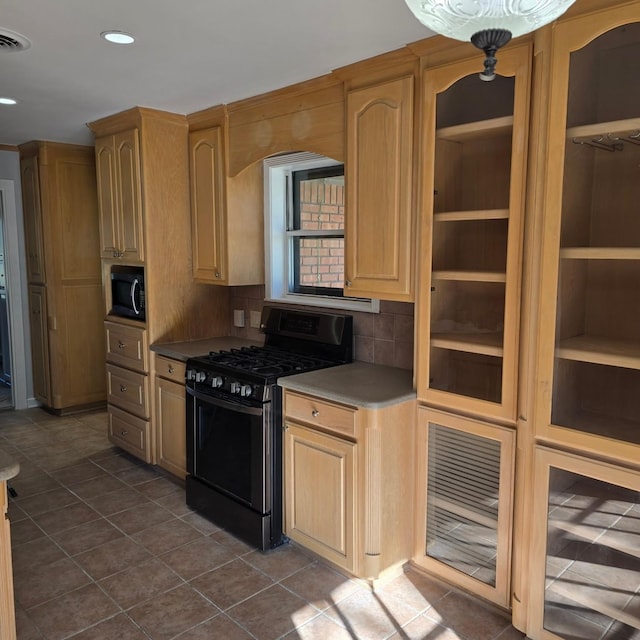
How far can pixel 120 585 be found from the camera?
252cm

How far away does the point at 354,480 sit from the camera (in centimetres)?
242

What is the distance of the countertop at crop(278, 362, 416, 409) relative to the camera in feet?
7.84

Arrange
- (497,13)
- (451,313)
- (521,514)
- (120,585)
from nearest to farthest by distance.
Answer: (497,13)
(521,514)
(451,313)
(120,585)

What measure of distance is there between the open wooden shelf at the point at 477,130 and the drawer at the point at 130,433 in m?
2.61

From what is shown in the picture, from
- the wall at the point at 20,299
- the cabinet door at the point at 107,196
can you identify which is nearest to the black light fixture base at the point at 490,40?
the cabinet door at the point at 107,196

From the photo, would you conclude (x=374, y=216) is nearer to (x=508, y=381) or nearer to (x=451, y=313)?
(x=451, y=313)

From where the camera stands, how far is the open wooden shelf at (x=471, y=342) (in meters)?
2.17

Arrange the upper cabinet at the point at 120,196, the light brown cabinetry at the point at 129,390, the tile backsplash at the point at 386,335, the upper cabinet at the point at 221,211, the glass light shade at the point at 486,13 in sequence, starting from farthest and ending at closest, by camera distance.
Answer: the light brown cabinetry at the point at 129,390
the upper cabinet at the point at 120,196
the upper cabinet at the point at 221,211
the tile backsplash at the point at 386,335
the glass light shade at the point at 486,13

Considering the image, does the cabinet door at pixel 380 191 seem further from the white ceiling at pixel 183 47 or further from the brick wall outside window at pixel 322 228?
the brick wall outside window at pixel 322 228

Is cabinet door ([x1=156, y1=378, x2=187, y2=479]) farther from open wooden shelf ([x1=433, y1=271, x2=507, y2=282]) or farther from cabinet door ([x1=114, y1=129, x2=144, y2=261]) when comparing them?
open wooden shelf ([x1=433, y1=271, x2=507, y2=282])

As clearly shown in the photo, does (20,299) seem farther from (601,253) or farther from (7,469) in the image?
(601,253)

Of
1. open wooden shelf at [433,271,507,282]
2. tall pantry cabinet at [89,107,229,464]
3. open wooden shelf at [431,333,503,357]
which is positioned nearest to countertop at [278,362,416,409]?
open wooden shelf at [431,333,503,357]

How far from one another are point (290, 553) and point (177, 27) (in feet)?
7.87

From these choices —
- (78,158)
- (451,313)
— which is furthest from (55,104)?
(451,313)
